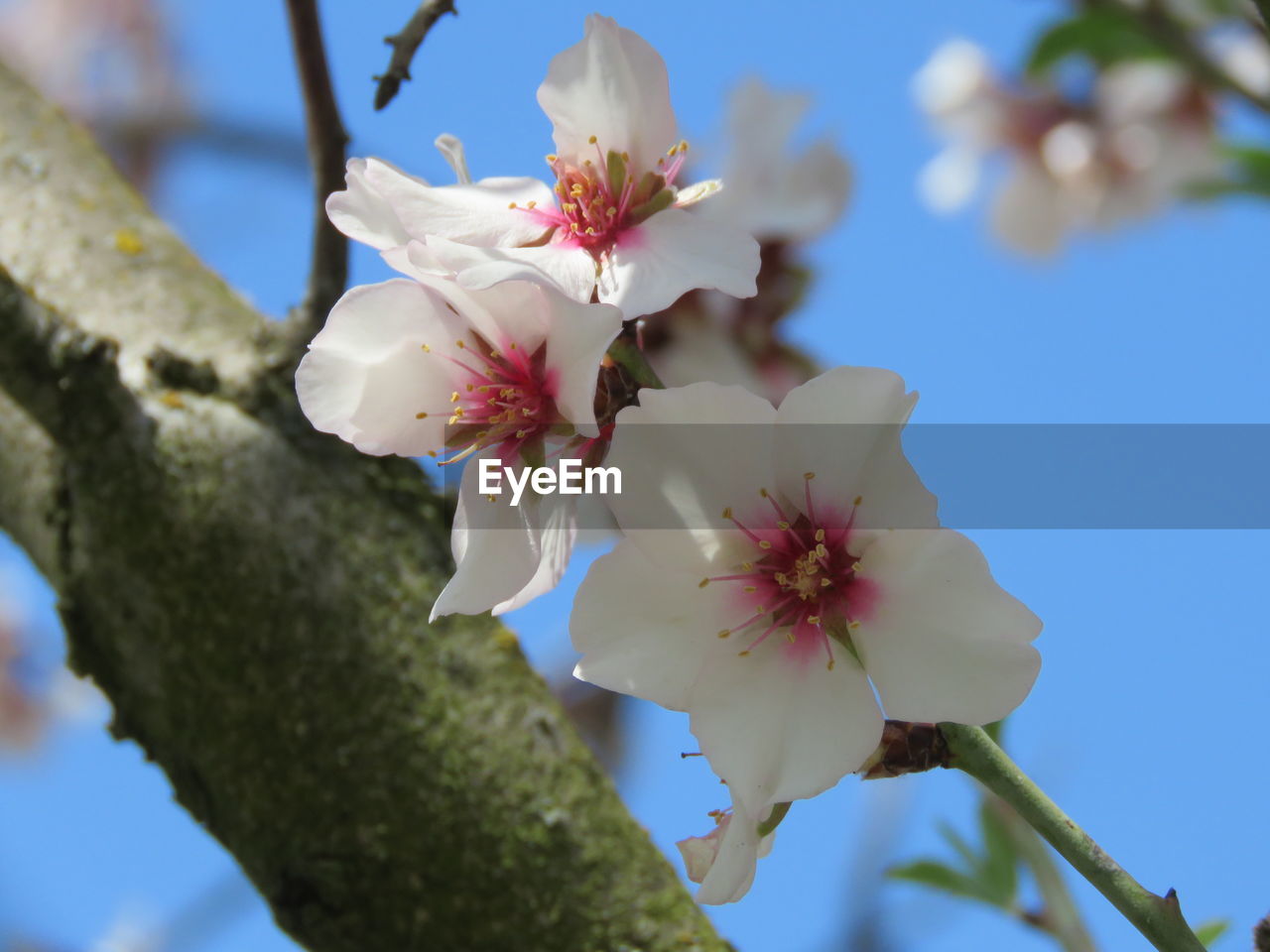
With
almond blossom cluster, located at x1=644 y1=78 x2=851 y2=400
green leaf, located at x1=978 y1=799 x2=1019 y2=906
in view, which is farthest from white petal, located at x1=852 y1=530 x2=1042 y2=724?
almond blossom cluster, located at x1=644 y1=78 x2=851 y2=400

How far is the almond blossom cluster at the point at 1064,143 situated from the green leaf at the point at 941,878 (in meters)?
2.99

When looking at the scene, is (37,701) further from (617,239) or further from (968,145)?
(617,239)

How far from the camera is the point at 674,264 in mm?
820

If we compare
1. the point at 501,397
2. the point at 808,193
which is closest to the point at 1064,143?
the point at 808,193

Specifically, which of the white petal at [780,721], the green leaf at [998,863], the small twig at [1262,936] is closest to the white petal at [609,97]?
the white petal at [780,721]

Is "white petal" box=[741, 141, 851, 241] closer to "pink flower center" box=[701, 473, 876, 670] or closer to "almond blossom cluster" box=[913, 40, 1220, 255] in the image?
"pink flower center" box=[701, 473, 876, 670]

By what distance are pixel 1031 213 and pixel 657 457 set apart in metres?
3.71

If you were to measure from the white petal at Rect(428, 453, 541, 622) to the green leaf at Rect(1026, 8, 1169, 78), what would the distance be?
1.73m

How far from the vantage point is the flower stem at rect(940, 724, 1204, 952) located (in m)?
0.70

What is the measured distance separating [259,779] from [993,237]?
3.56 meters

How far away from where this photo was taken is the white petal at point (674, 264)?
793 mm

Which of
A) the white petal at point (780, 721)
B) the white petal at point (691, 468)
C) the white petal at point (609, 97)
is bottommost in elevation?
the white petal at point (780, 721)

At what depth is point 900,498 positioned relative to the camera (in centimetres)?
78

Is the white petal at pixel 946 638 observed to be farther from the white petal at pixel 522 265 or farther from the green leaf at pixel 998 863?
the green leaf at pixel 998 863
